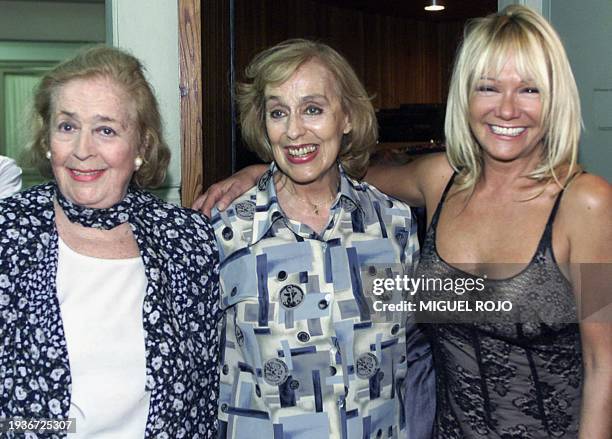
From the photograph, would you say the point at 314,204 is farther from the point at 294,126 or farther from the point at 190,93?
the point at 190,93

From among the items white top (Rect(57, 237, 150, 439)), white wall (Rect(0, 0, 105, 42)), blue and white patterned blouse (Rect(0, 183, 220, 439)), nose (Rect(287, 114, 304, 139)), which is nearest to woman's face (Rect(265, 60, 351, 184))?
nose (Rect(287, 114, 304, 139))

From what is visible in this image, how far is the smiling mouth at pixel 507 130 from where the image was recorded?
1.99 m

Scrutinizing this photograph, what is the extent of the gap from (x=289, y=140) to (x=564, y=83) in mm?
734

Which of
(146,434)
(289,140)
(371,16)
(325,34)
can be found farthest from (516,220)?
(371,16)

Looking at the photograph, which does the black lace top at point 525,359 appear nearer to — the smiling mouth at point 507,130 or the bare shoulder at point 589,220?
the bare shoulder at point 589,220

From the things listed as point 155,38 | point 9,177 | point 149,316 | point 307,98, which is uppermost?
point 155,38

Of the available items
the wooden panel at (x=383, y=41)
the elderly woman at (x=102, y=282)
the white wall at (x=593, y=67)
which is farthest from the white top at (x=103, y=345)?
the wooden panel at (x=383, y=41)

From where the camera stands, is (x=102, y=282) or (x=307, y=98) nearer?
(x=102, y=282)

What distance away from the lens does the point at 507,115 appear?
196 cm

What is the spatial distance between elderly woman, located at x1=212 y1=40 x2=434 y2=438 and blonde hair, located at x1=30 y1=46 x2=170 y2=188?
0.31m

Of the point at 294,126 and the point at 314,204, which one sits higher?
the point at 294,126

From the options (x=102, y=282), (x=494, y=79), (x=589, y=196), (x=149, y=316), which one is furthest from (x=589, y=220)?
(x=102, y=282)

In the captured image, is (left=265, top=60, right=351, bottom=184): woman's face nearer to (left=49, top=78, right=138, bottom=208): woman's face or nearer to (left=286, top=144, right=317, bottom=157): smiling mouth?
(left=286, top=144, right=317, bottom=157): smiling mouth

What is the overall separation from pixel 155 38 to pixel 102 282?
1.19m
